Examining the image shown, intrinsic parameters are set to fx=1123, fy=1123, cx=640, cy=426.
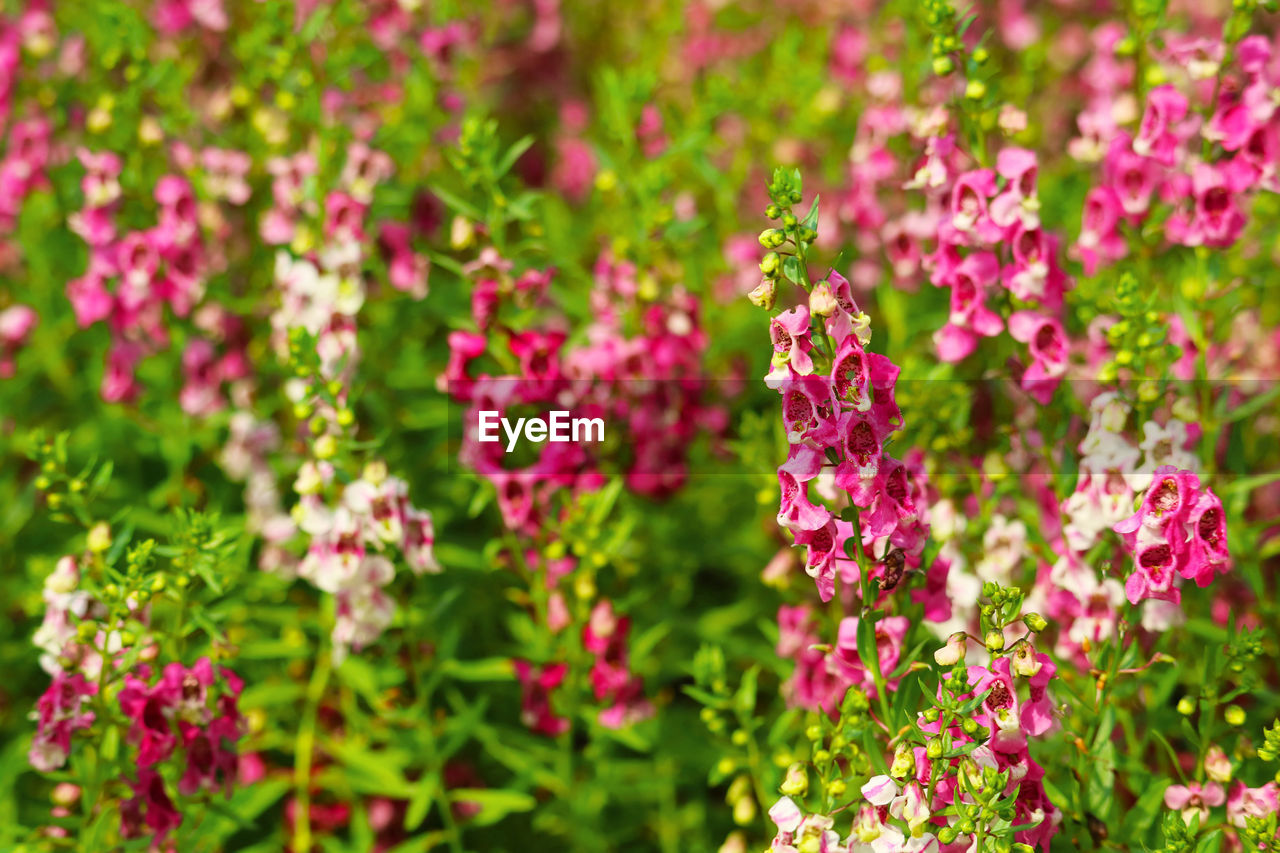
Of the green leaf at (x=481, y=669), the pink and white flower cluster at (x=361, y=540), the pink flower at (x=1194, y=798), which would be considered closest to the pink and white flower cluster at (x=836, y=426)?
the pink flower at (x=1194, y=798)

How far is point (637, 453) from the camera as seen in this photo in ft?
13.1

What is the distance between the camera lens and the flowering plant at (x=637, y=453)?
2.63 meters

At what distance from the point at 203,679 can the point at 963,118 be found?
2.57 meters

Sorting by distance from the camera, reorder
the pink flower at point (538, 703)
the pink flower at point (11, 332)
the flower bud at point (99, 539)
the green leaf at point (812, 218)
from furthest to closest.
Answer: the pink flower at point (11, 332), the pink flower at point (538, 703), the flower bud at point (99, 539), the green leaf at point (812, 218)

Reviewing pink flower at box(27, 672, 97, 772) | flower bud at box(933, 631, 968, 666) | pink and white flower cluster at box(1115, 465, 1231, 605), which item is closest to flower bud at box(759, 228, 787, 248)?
flower bud at box(933, 631, 968, 666)

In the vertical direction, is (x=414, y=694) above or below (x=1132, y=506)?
below

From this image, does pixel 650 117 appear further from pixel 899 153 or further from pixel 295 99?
pixel 295 99

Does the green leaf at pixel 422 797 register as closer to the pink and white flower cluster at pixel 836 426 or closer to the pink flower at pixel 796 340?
the pink and white flower cluster at pixel 836 426

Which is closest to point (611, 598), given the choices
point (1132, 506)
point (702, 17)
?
point (1132, 506)

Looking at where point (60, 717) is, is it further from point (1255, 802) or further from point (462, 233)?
point (1255, 802)

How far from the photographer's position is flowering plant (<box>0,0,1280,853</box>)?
8.63 feet

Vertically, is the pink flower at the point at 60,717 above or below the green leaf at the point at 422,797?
above

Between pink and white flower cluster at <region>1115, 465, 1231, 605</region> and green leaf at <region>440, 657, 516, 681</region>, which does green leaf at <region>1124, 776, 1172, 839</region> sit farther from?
green leaf at <region>440, 657, 516, 681</region>

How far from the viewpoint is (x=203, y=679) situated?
9.46 ft
